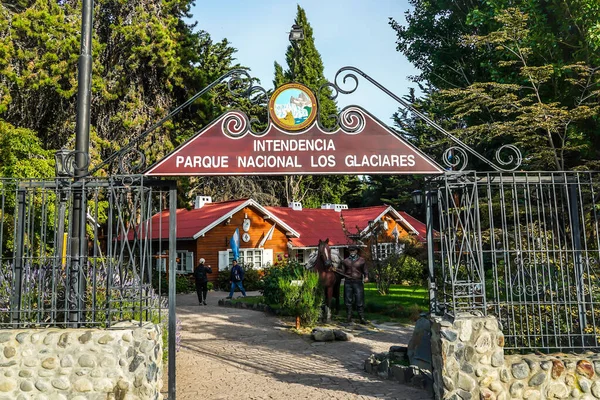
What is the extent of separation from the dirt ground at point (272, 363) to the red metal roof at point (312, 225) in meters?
15.2

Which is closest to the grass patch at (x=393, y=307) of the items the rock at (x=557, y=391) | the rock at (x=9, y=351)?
the rock at (x=557, y=391)

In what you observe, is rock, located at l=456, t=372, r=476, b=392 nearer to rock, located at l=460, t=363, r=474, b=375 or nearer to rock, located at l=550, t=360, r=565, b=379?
rock, located at l=460, t=363, r=474, b=375

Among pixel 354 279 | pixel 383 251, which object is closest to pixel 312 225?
pixel 383 251

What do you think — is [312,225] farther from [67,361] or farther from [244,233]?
[67,361]

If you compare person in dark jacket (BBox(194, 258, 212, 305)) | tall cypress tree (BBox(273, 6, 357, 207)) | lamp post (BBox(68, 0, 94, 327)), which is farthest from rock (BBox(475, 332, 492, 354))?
tall cypress tree (BBox(273, 6, 357, 207))

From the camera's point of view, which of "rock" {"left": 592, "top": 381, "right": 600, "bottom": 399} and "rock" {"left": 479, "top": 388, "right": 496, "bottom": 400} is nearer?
"rock" {"left": 479, "top": 388, "right": 496, "bottom": 400}

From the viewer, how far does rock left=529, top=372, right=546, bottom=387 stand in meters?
6.02

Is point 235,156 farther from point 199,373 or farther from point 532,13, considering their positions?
point 532,13

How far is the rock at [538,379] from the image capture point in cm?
602

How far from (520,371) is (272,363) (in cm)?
445

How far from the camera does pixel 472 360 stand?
19.5 feet

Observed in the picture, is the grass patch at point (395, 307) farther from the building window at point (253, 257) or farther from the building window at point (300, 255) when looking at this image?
the building window at point (300, 255)

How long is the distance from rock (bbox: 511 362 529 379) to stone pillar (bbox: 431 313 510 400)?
11 cm

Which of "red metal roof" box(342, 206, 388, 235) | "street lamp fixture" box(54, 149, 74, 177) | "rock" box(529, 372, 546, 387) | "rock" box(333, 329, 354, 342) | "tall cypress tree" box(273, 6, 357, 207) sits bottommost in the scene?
"rock" box(333, 329, 354, 342)
